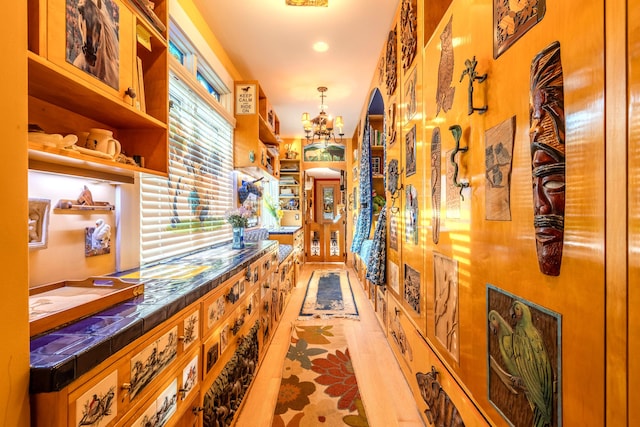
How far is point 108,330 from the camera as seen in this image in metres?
0.78

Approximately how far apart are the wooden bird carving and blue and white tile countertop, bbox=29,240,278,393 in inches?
46.4

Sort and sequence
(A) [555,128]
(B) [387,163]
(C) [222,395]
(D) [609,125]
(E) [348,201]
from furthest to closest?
(E) [348,201] < (B) [387,163] < (C) [222,395] < (A) [555,128] < (D) [609,125]

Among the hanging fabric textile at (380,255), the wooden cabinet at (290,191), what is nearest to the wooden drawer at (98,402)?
the hanging fabric textile at (380,255)

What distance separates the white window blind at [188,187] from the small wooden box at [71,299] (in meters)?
0.73

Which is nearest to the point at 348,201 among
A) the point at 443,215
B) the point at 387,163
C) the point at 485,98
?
the point at 387,163

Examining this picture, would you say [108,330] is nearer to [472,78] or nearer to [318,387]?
[472,78]

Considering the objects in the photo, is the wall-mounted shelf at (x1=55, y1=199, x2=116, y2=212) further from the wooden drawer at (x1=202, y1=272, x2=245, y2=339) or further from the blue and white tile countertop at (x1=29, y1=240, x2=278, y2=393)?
the wooden drawer at (x1=202, y1=272, x2=245, y2=339)

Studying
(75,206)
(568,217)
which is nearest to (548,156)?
(568,217)

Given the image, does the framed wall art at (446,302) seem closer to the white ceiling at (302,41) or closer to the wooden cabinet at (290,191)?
the white ceiling at (302,41)

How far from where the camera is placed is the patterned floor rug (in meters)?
3.78

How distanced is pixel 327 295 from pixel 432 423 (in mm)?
2986

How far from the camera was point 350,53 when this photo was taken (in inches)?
129

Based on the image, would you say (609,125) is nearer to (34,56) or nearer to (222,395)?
(34,56)

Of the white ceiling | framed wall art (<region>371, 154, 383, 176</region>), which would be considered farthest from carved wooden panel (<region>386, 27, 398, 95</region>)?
framed wall art (<region>371, 154, 383, 176</region>)
